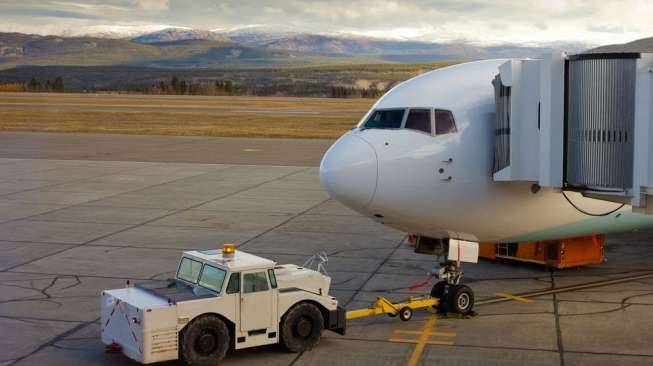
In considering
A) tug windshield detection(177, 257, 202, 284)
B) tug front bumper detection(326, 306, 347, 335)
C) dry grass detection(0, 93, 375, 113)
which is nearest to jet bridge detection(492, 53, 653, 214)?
tug front bumper detection(326, 306, 347, 335)

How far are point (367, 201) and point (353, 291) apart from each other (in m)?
3.91

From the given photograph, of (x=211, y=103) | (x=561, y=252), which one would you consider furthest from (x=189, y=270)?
(x=211, y=103)

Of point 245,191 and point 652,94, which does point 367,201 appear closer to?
point 652,94

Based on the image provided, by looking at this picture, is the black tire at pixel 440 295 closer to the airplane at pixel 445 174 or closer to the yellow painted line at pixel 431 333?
the airplane at pixel 445 174

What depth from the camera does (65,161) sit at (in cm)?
4322

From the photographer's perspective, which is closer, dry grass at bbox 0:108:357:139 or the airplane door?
the airplane door

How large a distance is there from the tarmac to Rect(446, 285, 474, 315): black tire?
0.68 feet

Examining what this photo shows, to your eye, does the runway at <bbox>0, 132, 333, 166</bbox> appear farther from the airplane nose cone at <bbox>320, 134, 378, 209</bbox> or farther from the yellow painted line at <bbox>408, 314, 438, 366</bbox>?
the airplane nose cone at <bbox>320, 134, 378, 209</bbox>

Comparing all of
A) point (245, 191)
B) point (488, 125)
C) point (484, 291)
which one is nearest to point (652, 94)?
point (488, 125)

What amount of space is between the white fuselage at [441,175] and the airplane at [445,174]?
2 cm

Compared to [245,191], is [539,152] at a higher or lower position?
higher

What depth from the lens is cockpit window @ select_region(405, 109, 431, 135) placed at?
15531mm

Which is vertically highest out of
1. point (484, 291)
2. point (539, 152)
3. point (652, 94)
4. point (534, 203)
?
point (652, 94)

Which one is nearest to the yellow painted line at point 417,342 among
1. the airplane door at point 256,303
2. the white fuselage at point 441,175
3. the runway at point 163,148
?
the white fuselage at point 441,175
